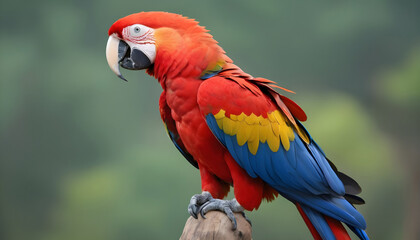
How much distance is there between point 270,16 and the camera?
2928mm

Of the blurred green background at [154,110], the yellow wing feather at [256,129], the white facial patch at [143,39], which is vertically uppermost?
the white facial patch at [143,39]

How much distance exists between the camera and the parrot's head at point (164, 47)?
155 cm

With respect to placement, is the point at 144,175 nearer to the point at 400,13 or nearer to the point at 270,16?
the point at 270,16

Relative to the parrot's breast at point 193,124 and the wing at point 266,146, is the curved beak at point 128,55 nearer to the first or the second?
the parrot's breast at point 193,124

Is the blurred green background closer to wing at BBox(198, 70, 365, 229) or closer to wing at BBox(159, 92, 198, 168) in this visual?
wing at BBox(159, 92, 198, 168)

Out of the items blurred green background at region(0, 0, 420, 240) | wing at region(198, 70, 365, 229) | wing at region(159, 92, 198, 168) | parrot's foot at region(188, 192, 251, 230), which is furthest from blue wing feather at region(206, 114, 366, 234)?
blurred green background at region(0, 0, 420, 240)

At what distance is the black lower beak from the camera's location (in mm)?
1570

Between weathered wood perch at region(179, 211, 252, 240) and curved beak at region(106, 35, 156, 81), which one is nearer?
weathered wood perch at region(179, 211, 252, 240)

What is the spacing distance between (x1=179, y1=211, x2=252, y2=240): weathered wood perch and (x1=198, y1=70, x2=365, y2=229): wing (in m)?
0.18

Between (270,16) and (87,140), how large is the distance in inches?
58.2

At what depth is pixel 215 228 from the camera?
146cm

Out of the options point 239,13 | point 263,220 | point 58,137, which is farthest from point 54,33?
point 263,220

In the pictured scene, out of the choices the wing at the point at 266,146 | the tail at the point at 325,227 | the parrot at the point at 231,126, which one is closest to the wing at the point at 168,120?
the parrot at the point at 231,126

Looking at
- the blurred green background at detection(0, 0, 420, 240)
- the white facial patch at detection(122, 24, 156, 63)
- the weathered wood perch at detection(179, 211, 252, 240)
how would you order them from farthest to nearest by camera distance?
the blurred green background at detection(0, 0, 420, 240) < the white facial patch at detection(122, 24, 156, 63) < the weathered wood perch at detection(179, 211, 252, 240)
